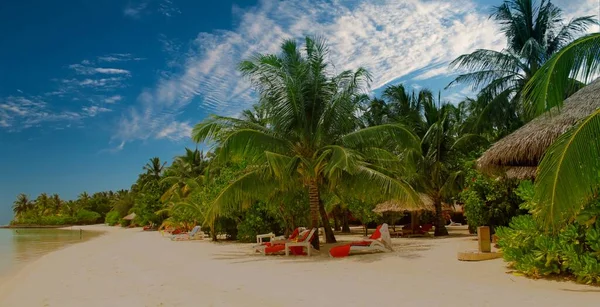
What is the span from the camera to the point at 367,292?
5.71m

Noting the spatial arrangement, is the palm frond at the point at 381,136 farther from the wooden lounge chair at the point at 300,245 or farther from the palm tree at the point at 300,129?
the wooden lounge chair at the point at 300,245

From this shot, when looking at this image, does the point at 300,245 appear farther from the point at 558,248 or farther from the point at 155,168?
the point at 155,168

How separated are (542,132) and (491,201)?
4659mm

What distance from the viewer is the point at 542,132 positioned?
8.23 metres

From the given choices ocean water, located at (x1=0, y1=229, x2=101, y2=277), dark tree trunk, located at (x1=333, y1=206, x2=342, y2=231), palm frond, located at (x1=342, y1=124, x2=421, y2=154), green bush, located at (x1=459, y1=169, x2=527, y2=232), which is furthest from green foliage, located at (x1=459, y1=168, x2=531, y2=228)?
ocean water, located at (x1=0, y1=229, x2=101, y2=277)

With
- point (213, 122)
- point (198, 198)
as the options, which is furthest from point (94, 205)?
point (213, 122)

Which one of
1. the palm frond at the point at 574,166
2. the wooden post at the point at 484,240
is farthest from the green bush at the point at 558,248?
the wooden post at the point at 484,240

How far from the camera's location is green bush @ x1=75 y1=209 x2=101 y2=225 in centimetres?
6016

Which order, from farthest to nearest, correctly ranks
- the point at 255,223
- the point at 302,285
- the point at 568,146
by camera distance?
the point at 255,223, the point at 302,285, the point at 568,146

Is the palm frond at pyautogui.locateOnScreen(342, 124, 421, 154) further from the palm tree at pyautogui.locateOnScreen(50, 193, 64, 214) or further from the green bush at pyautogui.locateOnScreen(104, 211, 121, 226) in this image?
the palm tree at pyautogui.locateOnScreen(50, 193, 64, 214)

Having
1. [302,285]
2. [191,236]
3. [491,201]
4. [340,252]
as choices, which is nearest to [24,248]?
[191,236]

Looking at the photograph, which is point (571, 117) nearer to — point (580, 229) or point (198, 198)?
point (580, 229)

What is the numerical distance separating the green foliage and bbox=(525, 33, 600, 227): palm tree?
24.4 ft

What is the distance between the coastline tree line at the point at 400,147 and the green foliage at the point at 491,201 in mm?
35
